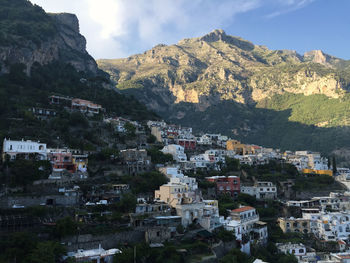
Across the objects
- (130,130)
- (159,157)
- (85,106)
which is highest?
(85,106)

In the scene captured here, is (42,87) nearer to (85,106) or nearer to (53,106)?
(53,106)

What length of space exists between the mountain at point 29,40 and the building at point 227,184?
48.0 metres

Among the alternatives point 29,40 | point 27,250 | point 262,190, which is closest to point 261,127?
point 262,190

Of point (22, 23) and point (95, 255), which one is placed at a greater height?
point (22, 23)

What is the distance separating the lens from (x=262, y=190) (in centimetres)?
5825

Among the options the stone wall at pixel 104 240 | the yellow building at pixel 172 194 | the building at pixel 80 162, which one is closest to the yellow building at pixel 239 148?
the yellow building at pixel 172 194

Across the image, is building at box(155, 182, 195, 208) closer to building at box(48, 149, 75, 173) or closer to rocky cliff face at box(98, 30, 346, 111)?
building at box(48, 149, 75, 173)

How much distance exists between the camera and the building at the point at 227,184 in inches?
2186

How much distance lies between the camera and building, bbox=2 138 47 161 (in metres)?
45.3

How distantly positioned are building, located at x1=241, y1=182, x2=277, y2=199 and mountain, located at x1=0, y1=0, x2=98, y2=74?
53.1 m

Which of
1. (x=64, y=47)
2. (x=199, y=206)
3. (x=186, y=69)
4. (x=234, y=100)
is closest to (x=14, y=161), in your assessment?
(x=199, y=206)

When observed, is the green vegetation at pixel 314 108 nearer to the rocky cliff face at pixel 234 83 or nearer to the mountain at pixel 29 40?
the rocky cliff face at pixel 234 83

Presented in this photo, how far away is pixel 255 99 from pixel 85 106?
355 feet

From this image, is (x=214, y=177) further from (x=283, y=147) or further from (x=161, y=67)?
(x=161, y=67)
